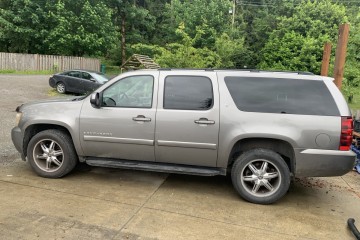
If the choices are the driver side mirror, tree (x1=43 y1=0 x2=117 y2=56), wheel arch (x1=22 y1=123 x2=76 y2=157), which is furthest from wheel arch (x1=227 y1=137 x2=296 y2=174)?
tree (x1=43 y1=0 x2=117 y2=56)

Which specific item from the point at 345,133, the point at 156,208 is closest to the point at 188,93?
the point at 156,208

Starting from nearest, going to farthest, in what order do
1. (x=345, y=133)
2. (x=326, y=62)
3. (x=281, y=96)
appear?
1. (x=345, y=133)
2. (x=281, y=96)
3. (x=326, y=62)

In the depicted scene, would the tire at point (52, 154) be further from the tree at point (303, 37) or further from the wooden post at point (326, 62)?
the tree at point (303, 37)

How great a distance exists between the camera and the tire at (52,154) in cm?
536

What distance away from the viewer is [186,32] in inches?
1351

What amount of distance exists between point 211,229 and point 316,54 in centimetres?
2349

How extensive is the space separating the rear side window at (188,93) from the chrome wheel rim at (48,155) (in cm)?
191

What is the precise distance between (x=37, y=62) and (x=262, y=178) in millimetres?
27719

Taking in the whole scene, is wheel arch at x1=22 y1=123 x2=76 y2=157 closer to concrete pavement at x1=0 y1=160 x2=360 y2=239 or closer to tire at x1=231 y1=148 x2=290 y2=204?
concrete pavement at x1=0 y1=160 x2=360 y2=239

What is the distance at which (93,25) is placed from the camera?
34344mm

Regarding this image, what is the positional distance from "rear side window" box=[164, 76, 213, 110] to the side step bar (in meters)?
0.87

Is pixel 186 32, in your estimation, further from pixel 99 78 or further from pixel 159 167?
pixel 159 167

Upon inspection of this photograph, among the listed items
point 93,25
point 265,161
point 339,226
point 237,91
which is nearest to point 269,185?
point 265,161

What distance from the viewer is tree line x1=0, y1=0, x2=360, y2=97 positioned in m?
24.3
